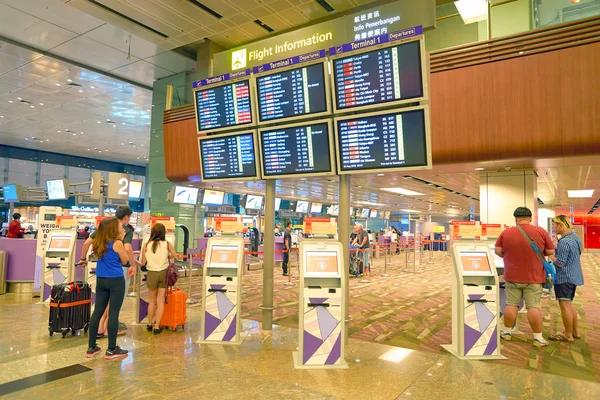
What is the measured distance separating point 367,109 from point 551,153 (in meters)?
2.75

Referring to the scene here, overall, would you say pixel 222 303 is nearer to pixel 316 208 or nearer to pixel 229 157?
pixel 229 157

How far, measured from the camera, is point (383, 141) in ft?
14.4

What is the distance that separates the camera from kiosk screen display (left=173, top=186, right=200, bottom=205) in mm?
11578

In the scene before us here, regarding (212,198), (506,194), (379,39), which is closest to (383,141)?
(379,39)

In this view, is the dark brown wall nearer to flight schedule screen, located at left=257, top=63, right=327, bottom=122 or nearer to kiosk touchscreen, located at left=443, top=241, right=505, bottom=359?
kiosk touchscreen, located at left=443, top=241, right=505, bottom=359

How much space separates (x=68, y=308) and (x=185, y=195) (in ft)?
23.1

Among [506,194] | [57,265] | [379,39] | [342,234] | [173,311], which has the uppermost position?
[379,39]

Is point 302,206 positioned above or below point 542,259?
above

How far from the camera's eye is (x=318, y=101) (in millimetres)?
4734

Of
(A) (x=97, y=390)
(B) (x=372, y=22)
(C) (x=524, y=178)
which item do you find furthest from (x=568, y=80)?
(A) (x=97, y=390)

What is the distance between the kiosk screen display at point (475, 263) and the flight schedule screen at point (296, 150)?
1.84 metres

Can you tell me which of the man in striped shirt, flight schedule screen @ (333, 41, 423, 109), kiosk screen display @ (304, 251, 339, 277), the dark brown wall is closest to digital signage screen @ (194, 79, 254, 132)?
flight schedule screen @ (333, 41, 423, 109)

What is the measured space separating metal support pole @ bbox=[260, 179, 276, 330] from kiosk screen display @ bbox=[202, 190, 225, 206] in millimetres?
7880

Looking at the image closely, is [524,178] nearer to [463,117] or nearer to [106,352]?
[463,117]
